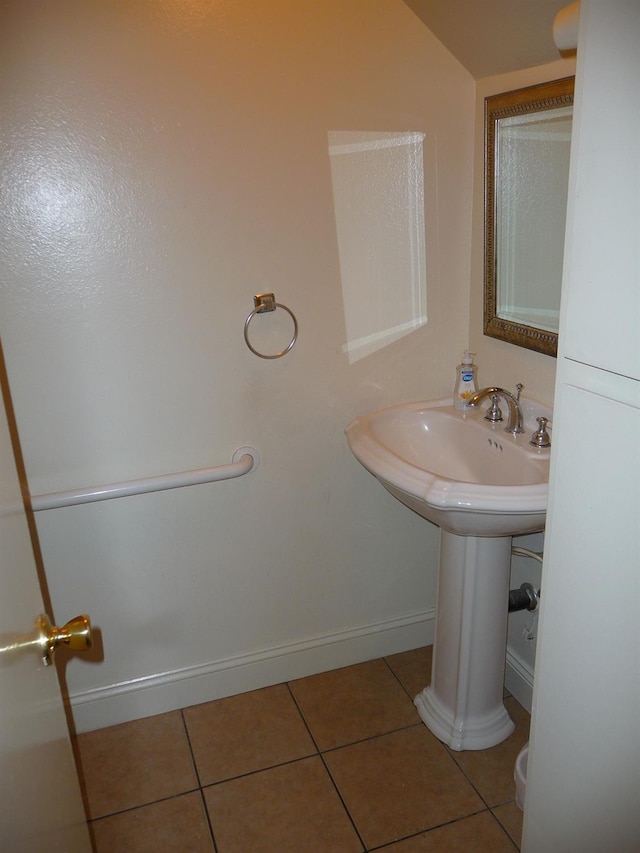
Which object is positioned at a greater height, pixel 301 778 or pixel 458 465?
pixel 458 465

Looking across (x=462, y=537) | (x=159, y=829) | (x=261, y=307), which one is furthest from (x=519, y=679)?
(x=261, y=307)

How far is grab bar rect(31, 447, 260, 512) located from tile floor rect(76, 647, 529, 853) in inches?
29.0

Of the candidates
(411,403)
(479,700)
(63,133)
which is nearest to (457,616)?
(479,700)

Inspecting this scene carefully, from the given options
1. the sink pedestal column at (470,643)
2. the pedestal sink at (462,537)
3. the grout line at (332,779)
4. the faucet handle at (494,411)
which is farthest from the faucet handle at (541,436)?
the grout line at (332,779)

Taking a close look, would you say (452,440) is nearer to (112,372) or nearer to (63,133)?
(112,372)

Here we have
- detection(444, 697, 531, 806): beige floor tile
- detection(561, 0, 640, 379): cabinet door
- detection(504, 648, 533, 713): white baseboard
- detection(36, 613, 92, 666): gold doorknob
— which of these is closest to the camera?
detection(561, 0, 640, 379): cabinet door

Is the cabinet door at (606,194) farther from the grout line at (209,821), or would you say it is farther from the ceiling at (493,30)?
the grout line at (209,821)

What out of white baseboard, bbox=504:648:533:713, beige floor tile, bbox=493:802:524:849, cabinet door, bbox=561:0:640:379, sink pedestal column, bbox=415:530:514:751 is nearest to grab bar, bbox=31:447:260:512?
sink pedestal column, bbox=415:530:514:751

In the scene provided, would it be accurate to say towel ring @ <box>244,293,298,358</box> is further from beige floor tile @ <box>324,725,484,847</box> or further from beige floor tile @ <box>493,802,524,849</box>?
beige floor tile @ <box>493,802,524,849</box>

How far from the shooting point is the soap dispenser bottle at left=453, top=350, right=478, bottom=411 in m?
1.99

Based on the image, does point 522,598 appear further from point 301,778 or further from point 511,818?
point 301,778

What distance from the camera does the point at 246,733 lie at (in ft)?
6.75

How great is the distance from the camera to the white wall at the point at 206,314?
5.41 feet

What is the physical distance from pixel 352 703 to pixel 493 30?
1849mm
